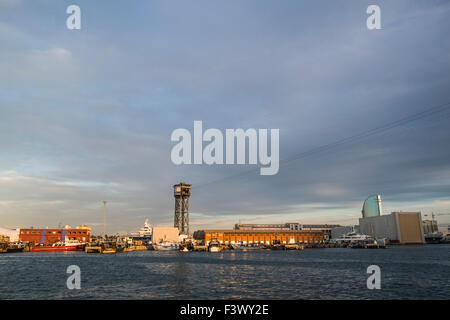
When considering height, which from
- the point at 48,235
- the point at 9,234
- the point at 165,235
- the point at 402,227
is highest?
the point at 402,227

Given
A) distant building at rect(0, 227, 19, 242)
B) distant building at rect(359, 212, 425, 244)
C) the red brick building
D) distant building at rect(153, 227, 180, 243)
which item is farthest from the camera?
distant building at rect(153, 227, 180, 243)

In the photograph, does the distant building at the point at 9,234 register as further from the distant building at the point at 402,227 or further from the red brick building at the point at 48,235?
the distant building at the point at 402,227

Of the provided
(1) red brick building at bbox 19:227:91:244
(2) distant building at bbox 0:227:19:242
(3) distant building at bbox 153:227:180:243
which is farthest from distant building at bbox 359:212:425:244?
(2) distant building at bbox 0:227:19:242

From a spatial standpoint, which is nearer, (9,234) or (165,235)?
(9,234)

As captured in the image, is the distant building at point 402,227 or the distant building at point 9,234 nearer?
the distant building at point 9,234

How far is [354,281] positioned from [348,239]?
172337 millimetres

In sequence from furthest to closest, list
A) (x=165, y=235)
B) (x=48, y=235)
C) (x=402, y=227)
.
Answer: (x=165, y=235) → (x=402, y=227) → (x=48, y=235)

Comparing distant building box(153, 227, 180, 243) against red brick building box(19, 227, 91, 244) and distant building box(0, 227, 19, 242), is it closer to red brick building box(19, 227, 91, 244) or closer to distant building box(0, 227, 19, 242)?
red brick building box(19, 227, 91, 244)

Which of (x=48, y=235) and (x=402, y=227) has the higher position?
(x=402, y=227)

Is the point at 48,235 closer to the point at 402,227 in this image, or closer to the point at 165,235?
the point at 165,235

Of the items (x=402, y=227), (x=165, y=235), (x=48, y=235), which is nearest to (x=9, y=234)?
(x=48, y=235)

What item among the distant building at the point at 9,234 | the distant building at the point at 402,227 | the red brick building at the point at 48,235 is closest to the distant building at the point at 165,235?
the red brick building at the point at 48,235
